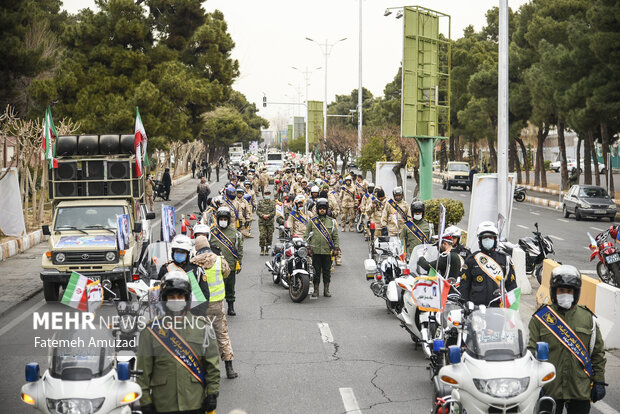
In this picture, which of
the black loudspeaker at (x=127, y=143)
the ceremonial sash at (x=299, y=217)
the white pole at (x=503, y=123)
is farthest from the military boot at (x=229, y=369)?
the black loudspeaker at (x=127, y=143)

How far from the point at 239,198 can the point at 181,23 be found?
85.1 feet

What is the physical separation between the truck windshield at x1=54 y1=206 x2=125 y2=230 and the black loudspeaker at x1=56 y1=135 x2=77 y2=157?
108 inches

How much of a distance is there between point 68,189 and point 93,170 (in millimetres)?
633

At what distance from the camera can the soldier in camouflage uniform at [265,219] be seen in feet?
72.9

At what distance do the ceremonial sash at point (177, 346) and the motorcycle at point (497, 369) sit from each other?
6.58 ft

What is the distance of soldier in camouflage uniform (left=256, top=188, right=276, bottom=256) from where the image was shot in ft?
72.9

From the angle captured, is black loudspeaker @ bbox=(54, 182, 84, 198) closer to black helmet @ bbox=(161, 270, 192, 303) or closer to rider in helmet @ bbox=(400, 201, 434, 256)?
rider in helmet @ bbox=(400, 201, 434, 256)

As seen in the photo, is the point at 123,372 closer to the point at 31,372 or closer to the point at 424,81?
the point at 31,372

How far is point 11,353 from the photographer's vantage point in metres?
11.5

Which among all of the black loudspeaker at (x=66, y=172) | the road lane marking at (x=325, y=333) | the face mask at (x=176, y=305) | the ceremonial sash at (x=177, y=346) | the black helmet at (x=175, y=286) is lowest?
the road lane marking at (x=325, y=333)

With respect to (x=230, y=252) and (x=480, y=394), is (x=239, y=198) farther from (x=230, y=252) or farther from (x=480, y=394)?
(x=480, y=394)

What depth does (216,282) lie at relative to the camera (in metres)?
9.51

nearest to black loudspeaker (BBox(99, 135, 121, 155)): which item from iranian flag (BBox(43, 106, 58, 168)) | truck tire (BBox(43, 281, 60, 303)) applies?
iranian flag (BBox(43, 106, 58, 168))

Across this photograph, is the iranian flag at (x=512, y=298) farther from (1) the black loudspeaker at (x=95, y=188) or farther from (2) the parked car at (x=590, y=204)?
(2) the parked car at (x=590, y=204)
